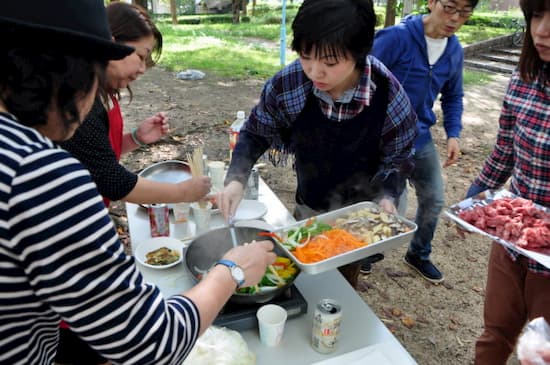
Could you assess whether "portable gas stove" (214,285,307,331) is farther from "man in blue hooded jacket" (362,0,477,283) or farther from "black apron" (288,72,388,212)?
"man in blue hooded jacket" (362,0,477,283)

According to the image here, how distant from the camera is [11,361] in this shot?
963 mm

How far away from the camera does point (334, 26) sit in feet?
5.94

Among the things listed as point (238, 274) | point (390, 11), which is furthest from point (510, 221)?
point (390, 11)

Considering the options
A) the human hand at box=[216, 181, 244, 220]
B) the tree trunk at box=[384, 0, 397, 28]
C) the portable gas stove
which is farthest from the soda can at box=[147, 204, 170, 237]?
the tree trunk at box=[384, 0, 397, 28]

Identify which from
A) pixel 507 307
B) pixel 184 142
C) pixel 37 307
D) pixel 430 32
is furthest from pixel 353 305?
pixel 184 142

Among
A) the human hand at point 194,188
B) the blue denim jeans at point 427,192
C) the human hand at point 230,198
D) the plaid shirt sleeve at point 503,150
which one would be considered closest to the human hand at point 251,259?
the human hand at point 230,198

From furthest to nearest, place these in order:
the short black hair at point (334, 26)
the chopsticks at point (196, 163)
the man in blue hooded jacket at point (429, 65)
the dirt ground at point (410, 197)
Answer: the dirt ground at point (410, 197) → the man in blue hooded jacket at point (429, 65) → the chopsticks at point (196, 163) → the short black hair at point (334, 26)

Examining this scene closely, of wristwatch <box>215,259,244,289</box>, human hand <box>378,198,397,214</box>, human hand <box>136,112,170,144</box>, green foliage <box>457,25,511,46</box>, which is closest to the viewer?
wristwatch <box>215,259,244,289</box>

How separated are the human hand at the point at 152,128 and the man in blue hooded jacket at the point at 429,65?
1.66 meters

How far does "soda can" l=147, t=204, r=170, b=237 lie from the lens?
222cm

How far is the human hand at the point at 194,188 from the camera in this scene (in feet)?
7.20

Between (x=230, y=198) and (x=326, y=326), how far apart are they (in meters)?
0.86

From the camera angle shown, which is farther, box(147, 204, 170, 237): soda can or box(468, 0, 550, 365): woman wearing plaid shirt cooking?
box(147, 204, 170, 237): soda can

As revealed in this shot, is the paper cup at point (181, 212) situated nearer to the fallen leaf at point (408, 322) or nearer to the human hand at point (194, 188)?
the human hand at point (194, 188)
